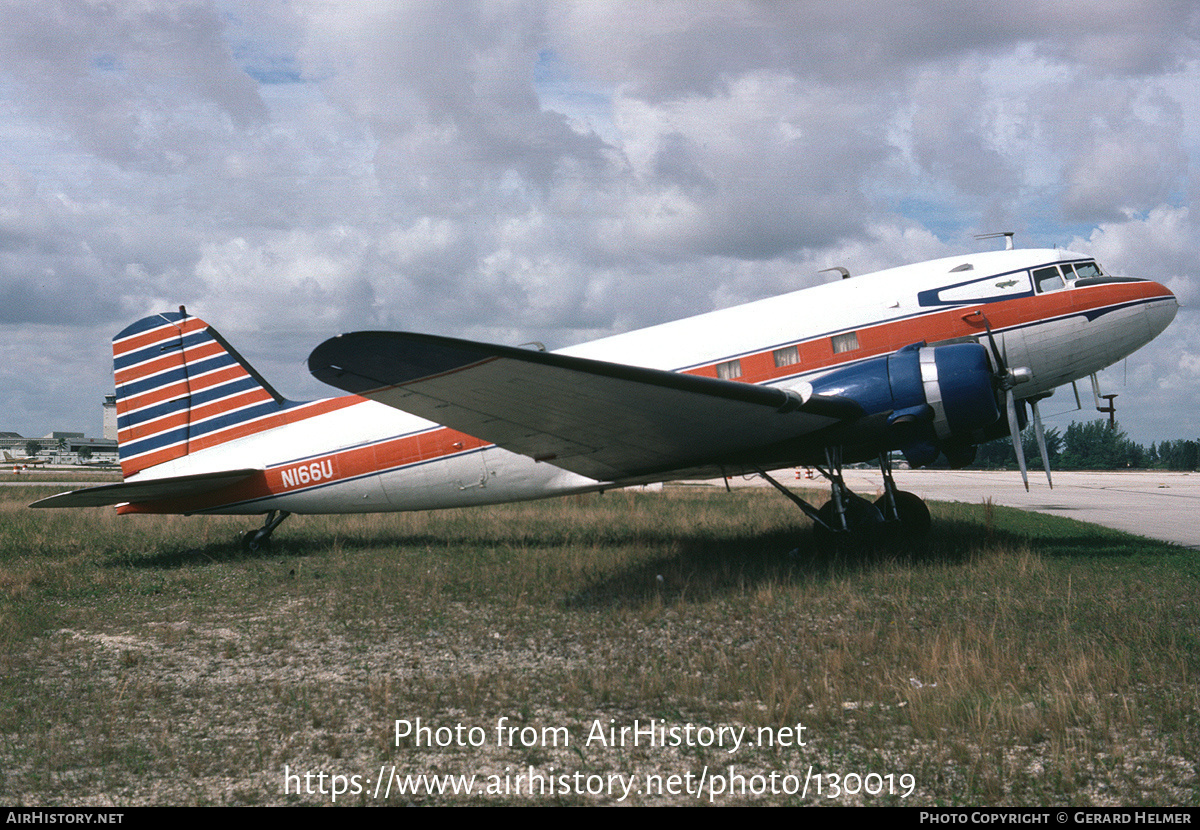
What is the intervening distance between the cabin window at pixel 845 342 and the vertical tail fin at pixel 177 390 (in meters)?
9.97

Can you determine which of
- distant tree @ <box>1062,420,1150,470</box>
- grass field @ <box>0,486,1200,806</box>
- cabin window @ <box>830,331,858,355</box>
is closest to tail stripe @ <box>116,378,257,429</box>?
grass field @ <box>0,486,1200,806</box>

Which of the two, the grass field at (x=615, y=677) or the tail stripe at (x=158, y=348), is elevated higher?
the tail stripe at (x=158, y=348)

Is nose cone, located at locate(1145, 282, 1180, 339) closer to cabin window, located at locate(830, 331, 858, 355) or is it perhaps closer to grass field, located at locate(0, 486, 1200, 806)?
grass field, located at locate(0, 486, 1200, 806)

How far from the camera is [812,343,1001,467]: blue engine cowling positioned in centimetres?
991

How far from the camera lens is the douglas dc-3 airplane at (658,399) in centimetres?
823

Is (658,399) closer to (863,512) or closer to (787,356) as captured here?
(787,356)

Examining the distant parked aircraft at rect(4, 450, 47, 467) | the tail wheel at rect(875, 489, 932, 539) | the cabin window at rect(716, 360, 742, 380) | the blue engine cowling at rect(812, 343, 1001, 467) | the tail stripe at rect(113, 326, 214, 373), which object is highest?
the distant parked aircraft at rect(4, 450, 47, 467)

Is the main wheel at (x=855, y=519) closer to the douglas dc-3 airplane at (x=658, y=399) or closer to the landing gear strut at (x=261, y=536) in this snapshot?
the douglas dc-3 airplane at (x=658, y=399)

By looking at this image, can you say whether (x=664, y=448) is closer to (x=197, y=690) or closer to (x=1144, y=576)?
(x=197, y=690)

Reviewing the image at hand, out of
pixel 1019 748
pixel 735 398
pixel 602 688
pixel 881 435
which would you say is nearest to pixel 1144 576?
pixel 881 435

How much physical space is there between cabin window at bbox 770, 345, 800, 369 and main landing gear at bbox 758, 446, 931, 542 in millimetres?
1469

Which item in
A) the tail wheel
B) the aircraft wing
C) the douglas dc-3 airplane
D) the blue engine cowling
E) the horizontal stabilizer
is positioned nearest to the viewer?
the aircraft wing

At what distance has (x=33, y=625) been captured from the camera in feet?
27.6

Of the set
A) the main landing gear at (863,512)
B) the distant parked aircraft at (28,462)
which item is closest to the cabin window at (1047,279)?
the main landing gear at (863,512)
